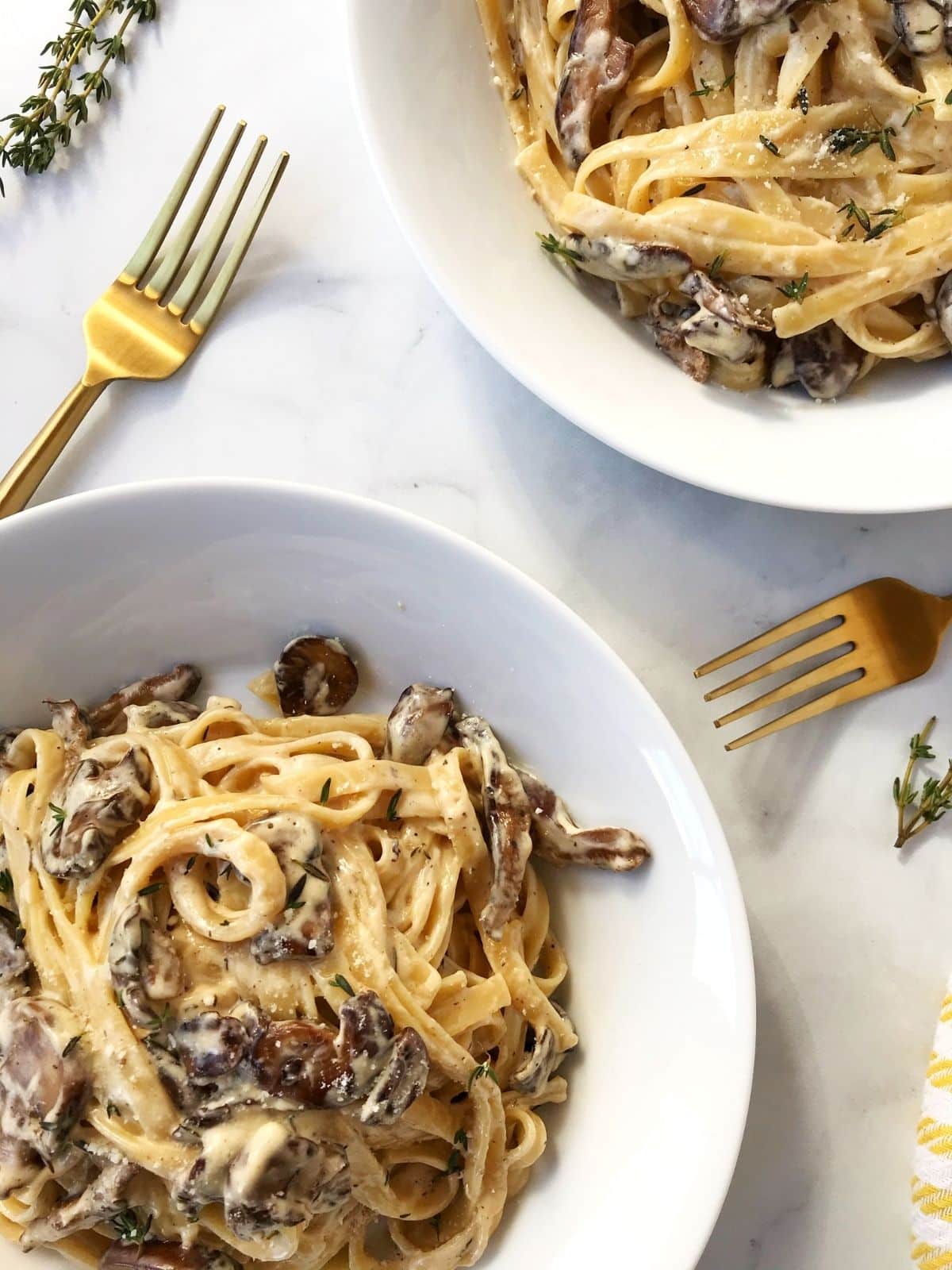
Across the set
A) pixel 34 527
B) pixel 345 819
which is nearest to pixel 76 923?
pixel 345 819

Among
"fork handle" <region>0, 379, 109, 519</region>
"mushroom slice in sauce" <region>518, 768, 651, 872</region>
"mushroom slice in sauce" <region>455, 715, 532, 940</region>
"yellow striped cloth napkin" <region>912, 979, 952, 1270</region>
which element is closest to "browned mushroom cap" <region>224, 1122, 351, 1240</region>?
"mushroom slice in sauce" <region>455, 715, 532, 940</region>

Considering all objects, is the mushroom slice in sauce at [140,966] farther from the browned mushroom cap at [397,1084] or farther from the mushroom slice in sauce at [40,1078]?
the browned mushroom cap at [397,1084]

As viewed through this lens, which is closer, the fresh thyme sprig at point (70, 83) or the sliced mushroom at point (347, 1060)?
→ the sliced mushroom at point (347, 1060)

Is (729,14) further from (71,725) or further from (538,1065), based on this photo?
(538,1065)

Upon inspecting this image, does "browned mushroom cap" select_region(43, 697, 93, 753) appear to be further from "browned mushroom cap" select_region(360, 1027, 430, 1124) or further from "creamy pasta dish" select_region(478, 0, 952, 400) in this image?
"creamy pasta dish" select_region(478, 0, 952, 400)

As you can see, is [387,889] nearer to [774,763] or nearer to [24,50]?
[774,763]

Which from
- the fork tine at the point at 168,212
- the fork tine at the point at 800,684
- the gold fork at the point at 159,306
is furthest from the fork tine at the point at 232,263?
the fork tine at the point at 800,684
